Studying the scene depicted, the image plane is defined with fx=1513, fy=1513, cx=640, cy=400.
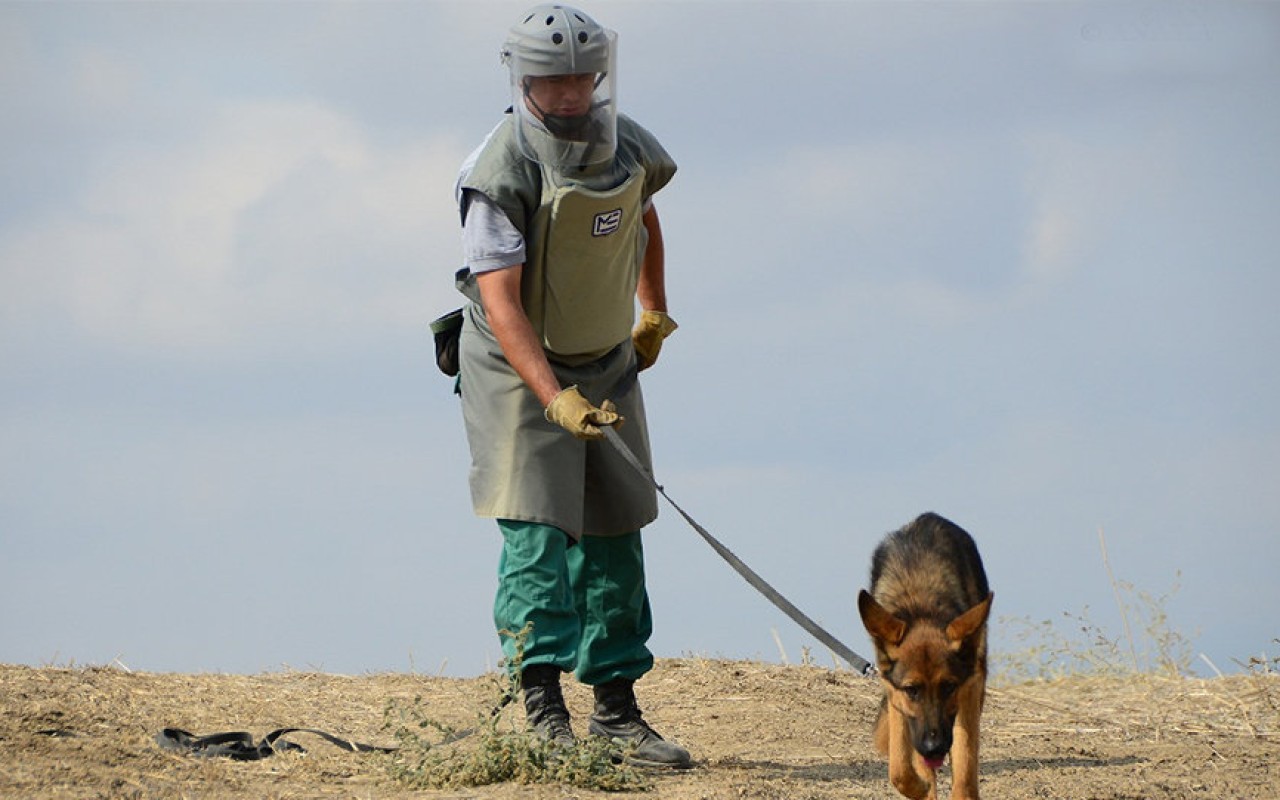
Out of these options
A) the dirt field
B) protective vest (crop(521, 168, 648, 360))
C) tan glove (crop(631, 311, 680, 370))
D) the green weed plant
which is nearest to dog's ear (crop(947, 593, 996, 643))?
the dirt field

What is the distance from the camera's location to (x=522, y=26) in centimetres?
631

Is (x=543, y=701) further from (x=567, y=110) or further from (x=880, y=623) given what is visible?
(x=567, y=110)

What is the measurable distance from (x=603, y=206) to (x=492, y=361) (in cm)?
82

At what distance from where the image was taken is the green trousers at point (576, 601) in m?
6.27

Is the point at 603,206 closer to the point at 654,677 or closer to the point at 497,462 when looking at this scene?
the point at 497,462

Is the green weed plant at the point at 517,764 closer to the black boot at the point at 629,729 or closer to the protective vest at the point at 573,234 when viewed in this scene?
the black boot at the point at 629,729

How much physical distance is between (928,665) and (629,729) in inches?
77.5

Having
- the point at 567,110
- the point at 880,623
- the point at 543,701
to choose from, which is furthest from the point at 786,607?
the point at 567,110

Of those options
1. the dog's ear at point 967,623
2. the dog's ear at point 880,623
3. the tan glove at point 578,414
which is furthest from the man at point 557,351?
the dog's ear at point 967,623

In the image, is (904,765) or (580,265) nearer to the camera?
(904,765)

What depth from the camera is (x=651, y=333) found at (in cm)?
718

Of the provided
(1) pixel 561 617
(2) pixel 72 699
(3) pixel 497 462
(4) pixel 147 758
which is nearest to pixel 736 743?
(1) pixel 561 617

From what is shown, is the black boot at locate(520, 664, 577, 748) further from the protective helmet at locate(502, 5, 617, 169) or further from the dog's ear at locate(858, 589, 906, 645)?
the protective helmet at locate(502, 5, 617, 169)

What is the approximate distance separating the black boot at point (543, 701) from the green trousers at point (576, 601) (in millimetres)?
79
